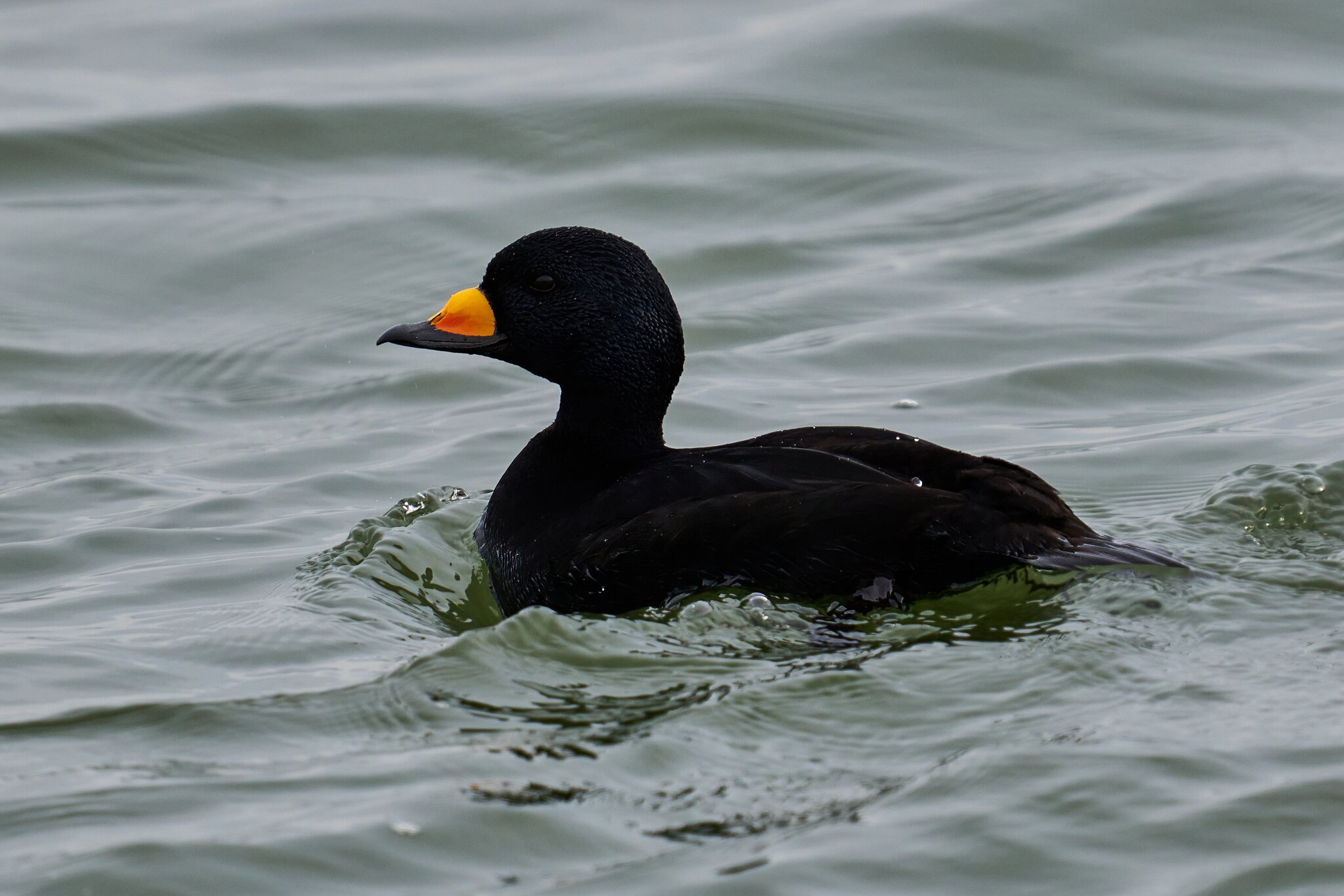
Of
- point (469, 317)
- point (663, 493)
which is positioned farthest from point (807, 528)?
point (469, 317)

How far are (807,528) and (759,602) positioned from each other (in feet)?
0.79

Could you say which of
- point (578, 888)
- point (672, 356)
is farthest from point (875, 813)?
point (672, 356)

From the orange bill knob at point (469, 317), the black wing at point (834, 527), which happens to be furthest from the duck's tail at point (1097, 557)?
the orange bill knob at point (469, 317)

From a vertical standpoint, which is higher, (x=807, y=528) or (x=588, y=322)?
(x=588, y=322)

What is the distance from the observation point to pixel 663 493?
533 centimetres

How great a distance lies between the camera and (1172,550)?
5852 mm

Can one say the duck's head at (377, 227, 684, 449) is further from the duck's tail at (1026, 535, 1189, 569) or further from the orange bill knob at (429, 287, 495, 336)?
the duck's tail at (1026, 535, 1189, 569)

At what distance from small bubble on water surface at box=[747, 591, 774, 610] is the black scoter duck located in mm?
27

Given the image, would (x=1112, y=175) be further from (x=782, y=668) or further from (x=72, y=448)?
(x=782, y=668)

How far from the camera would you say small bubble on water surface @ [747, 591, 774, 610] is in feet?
16.5

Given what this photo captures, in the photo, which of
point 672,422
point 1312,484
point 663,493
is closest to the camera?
point 663,493

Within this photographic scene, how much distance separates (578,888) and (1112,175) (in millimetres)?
7759

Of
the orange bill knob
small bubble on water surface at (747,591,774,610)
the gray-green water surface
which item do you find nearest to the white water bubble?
the gray-green water surface

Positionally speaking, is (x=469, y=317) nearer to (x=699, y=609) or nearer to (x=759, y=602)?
(x=699, y=609)
